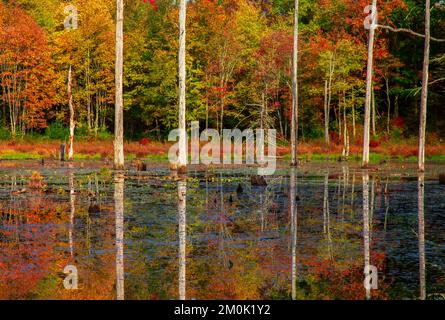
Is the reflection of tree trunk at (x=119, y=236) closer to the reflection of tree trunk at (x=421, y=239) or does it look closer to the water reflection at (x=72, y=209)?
the water reflection at (x=72, y=209)

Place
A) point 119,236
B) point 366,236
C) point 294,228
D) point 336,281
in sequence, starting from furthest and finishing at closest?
point 294,228 < point 366,236 < point 119,236 < point 336,281

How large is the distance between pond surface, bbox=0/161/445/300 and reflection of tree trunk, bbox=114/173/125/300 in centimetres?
3

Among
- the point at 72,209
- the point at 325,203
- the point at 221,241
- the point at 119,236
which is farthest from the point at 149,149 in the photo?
the point at 221,241

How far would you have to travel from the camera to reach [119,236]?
14.6 meters

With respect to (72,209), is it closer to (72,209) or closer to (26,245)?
(72,209)

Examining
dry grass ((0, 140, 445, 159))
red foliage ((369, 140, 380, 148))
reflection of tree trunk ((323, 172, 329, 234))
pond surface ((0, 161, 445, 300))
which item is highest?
red foliage ((369, 140, 380, 148))

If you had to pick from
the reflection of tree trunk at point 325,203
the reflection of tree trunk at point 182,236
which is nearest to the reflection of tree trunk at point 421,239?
the reflection of tree trunk at point 325,203

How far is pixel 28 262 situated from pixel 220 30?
57.3 metres

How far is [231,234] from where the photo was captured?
594 inches

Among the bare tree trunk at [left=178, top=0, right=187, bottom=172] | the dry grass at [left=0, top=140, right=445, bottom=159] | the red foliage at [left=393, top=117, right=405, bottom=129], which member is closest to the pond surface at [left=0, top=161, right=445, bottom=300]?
the bare tree trunk at [left=178, top=0, right=187, bottom=172]

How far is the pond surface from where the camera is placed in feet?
32.7

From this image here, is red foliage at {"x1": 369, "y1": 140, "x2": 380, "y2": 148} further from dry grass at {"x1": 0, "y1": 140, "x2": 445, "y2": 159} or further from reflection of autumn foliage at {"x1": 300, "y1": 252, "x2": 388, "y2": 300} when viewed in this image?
reflection of autumn foliage at {"x1": 300, "y1": 252, "x2": 388, "y2": 300}

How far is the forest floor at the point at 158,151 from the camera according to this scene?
50.2 meters

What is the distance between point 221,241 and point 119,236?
2.11 metres
